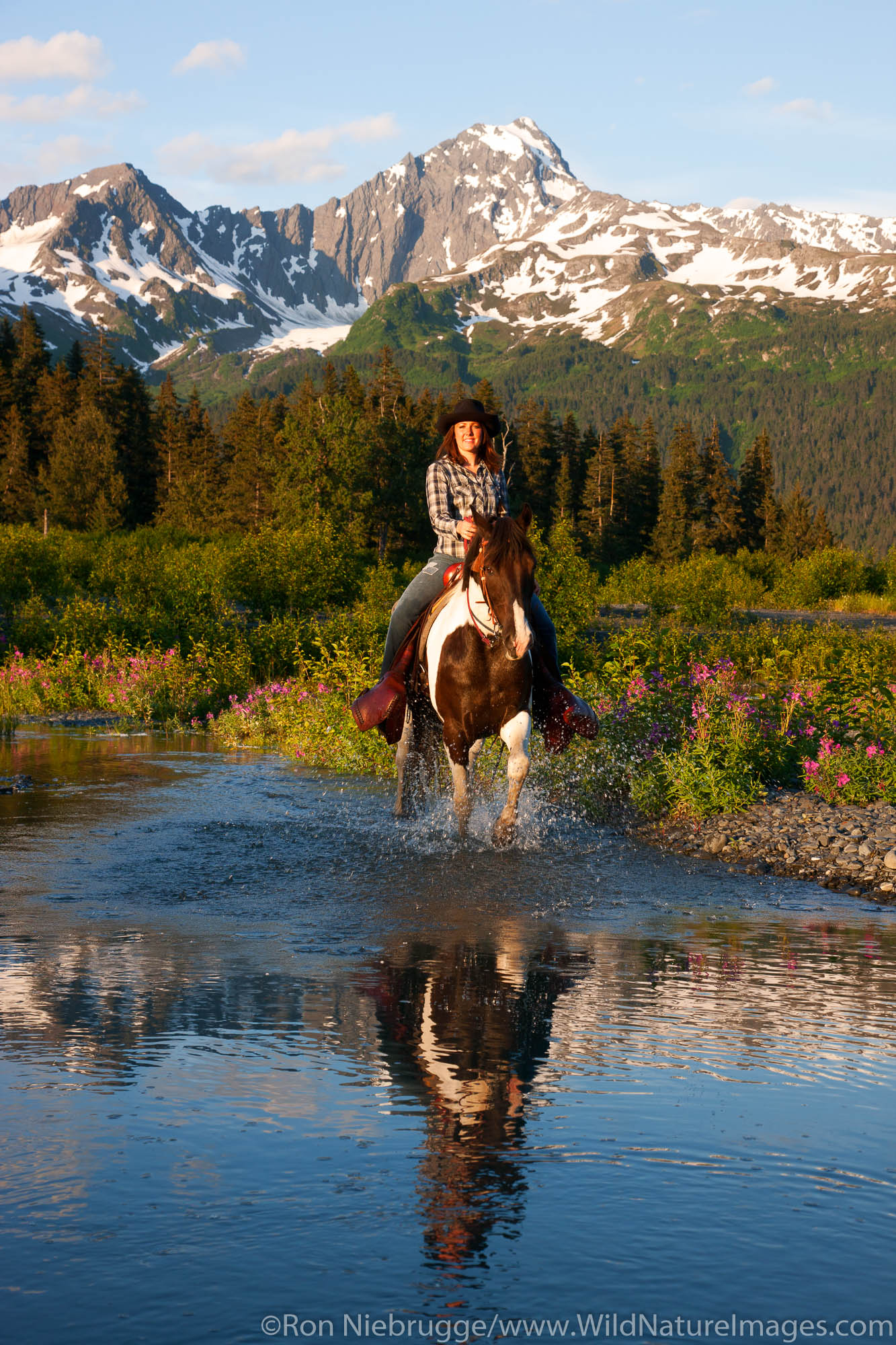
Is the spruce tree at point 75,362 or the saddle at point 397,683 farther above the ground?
the spruce tree at point 75,362

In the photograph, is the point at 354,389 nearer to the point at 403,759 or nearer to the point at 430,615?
the point at 403,759

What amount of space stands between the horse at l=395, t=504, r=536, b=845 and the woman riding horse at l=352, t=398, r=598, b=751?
1.78 feet

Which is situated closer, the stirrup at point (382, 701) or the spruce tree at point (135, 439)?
the stirrup at point (382, 701)

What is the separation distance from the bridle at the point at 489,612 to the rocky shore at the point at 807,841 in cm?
274

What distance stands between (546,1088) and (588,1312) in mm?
1496

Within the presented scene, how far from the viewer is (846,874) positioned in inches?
367

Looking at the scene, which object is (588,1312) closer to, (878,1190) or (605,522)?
(878,1190)

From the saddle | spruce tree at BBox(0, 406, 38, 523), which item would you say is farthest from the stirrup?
spruce tree at BBox(0, 406, 38, 523)

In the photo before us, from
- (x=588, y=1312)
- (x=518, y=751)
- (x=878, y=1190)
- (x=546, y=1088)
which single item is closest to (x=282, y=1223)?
(x=588, y=1312)

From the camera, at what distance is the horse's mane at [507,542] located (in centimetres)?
879

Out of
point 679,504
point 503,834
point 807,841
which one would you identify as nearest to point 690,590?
point 807,841

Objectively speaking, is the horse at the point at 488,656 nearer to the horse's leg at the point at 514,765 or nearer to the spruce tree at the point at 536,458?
the horse's leg at the point at 514,765

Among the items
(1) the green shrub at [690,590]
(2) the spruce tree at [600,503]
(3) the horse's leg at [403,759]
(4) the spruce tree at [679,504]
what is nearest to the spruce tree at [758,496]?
(4) the spruce tree at [679,504]

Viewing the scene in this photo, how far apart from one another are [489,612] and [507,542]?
0.54 metres
